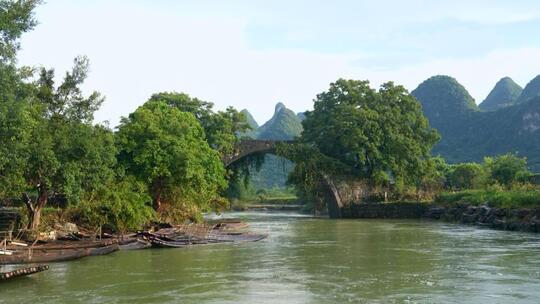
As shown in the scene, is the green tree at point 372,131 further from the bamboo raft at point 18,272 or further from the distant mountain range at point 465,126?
the distant mountain range at point 465,126

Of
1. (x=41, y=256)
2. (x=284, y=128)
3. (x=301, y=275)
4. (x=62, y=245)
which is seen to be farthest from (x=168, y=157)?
(x=284, y=128)

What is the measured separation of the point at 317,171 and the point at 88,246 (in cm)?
2858

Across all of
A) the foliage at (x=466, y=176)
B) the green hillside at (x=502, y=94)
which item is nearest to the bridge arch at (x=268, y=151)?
the foliage at (x=466, y=176)

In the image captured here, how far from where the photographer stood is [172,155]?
25.9 meters

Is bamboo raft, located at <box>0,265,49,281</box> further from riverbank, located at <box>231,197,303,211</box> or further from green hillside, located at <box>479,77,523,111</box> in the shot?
green hillside, located at <box>479,77,523,111</box>

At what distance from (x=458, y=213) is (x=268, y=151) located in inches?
696

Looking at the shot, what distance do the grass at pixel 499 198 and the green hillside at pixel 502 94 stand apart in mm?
94170

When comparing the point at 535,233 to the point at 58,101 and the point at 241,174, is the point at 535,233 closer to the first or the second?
the point at 58,101

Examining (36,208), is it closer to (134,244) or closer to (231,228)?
(134,244)

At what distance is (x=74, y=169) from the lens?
20203mm

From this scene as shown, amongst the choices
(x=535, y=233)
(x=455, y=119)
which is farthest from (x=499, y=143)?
(x=535, y=233)

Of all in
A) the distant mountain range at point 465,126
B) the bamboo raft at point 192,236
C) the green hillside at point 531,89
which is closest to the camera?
the bamboo raft at point 192,236

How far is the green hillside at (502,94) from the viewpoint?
129m

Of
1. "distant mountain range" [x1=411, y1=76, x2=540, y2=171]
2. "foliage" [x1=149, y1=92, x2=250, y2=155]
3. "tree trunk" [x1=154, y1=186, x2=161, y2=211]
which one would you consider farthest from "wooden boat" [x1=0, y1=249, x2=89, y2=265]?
"distant mountain range" [x1=411, y1=76, x2=540, y2=171]
